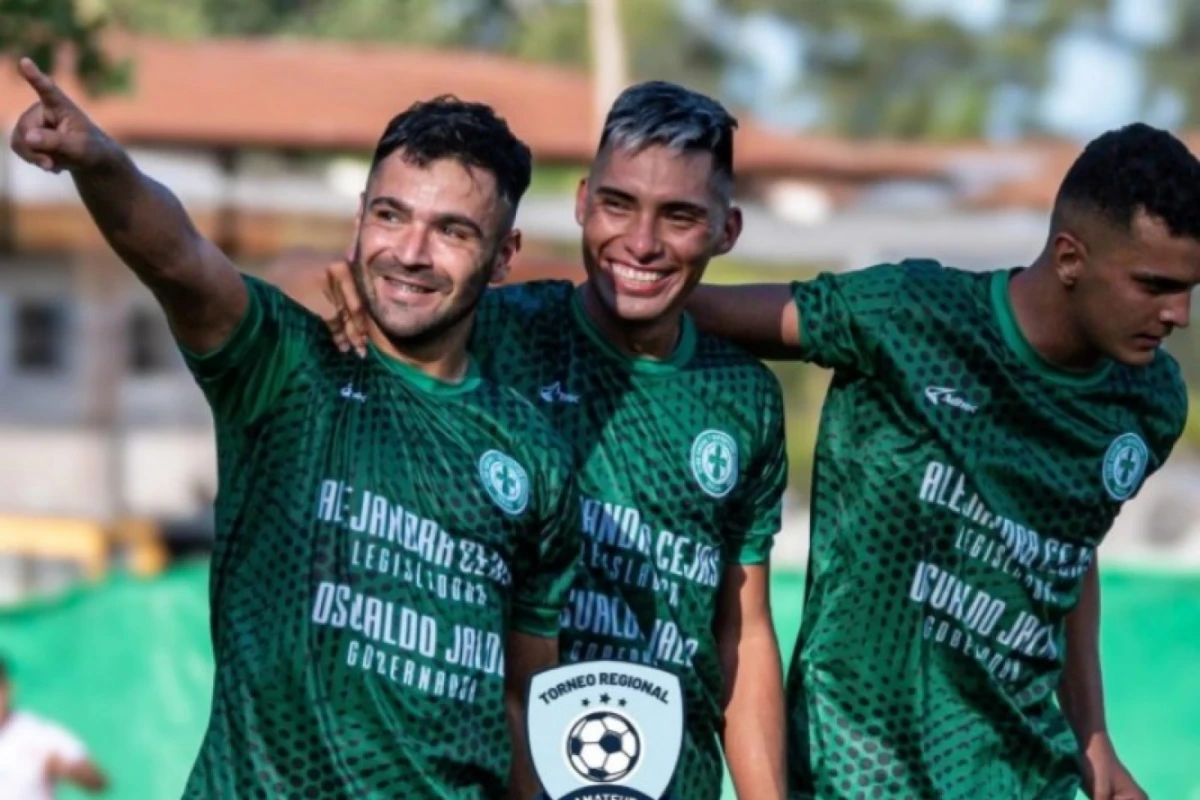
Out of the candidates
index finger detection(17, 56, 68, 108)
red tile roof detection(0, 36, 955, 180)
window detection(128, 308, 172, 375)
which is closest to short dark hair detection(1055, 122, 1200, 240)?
index finger detection(17, 56, 68, 108)

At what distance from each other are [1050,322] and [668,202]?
91cm

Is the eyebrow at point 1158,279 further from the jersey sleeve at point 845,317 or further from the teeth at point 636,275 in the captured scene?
the teeth at point 636,275

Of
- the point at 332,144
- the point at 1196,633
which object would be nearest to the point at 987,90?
the point at 332,144

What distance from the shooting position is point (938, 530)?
209 inches

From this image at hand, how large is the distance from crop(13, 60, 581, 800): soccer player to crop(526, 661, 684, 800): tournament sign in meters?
0.10

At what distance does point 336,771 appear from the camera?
4.39 m

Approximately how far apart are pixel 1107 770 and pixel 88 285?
71.5 ft

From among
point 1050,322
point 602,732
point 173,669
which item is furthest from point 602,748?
point 173,669

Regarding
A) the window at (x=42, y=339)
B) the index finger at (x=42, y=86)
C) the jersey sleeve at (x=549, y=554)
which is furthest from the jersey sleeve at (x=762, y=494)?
the window at (x=42, y=339)

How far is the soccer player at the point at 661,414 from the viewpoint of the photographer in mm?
4984

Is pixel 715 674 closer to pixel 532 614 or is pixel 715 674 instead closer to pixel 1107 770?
pixel 532 614

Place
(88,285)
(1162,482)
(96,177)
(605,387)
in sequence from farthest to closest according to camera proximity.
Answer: (88,285) → (1162,482) → (605,387) → (96,177)

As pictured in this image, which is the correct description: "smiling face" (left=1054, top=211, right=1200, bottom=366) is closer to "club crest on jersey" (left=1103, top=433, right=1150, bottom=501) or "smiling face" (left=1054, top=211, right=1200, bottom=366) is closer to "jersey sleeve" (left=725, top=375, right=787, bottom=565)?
"club crest on jersey" (left=1103, top=433, right=1150, bottom=501)

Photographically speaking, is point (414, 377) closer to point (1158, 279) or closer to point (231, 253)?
point (1158, 279)
